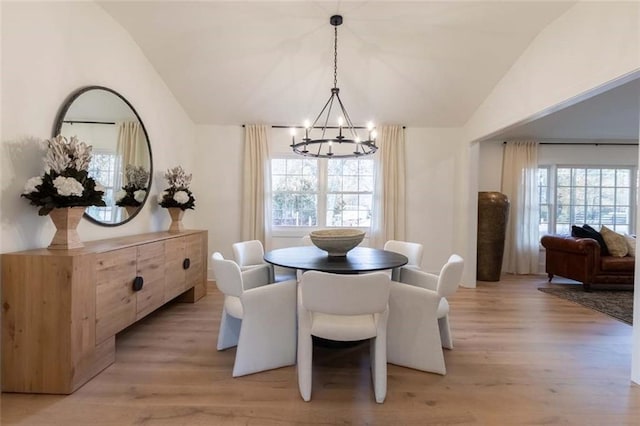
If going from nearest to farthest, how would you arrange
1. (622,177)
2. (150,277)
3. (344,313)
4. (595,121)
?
1. (344,313)
2. (150,277)
3. (595,121)
4. (622,177)

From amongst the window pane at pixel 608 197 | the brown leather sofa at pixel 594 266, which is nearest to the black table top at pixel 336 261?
the brown leather sofa at pixel 594 266

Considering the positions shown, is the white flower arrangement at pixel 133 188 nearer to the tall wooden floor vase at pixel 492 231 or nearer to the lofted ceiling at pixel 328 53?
the lofted ceiling at pixel 328 53

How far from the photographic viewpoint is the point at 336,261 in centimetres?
245

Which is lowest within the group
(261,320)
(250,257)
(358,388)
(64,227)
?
(358,388)

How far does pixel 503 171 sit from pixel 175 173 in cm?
530

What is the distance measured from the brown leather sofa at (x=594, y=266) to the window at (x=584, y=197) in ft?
4.28

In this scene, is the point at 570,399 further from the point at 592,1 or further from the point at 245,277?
the point at 592,1

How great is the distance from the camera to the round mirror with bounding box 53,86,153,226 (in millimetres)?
2545

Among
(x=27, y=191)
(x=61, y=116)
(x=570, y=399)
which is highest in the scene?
(x=61, y=116)

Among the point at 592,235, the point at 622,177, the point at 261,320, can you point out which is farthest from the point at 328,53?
the point at 622,177

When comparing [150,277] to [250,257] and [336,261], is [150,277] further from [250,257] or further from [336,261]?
[336,261]

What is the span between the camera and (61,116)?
2383 millimetres

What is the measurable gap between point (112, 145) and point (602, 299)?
5922mm

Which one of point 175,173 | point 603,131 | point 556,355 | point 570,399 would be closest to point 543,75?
point 556,355
